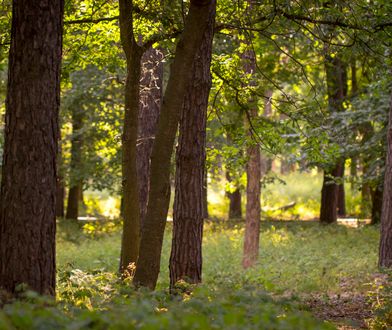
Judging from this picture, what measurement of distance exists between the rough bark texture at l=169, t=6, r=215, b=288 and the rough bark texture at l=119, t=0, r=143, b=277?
2.81 ft

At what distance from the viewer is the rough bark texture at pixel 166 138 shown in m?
8.05

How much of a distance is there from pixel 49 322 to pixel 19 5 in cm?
325

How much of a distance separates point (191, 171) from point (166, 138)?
4.65 ft

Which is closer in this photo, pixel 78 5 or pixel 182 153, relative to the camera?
pixel 182 153

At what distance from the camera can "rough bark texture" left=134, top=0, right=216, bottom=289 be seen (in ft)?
26.4

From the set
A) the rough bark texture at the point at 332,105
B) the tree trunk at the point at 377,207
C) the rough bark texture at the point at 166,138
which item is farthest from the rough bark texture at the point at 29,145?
the tree trunk at the point at 377,207

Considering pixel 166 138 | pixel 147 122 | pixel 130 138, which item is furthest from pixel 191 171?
pixel 147 122

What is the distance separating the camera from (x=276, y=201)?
119 ft

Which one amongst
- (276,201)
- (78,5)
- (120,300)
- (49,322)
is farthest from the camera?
(276,201)

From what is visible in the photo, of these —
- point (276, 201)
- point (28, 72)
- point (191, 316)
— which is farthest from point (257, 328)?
point (276, 201)

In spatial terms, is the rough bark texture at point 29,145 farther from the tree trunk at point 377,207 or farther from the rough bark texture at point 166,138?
the tree trunk at point 377,207

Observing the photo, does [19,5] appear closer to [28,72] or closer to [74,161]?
[28,72]

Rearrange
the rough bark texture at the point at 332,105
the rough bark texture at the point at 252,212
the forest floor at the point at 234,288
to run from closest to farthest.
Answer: the forest floor at the point at 234,288, the rough bark texture at the point at 252,212, the rough bark texture at the point at 332,105

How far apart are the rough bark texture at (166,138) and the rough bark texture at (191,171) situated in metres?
1.09
